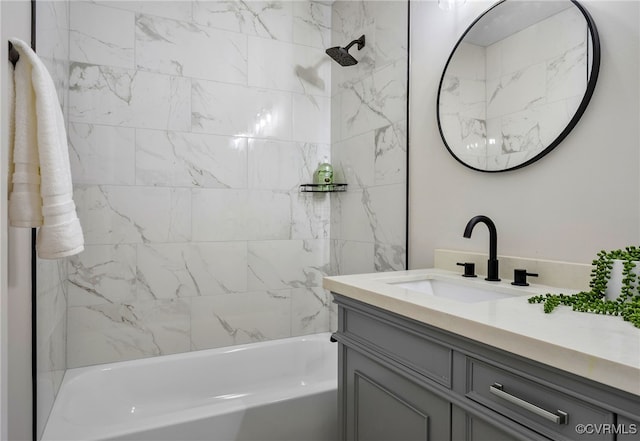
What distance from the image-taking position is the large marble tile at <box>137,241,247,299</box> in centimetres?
212

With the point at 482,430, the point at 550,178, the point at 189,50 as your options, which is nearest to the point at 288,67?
the point at 189,50

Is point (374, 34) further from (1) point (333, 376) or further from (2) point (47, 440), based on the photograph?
(2) point (47, 440)

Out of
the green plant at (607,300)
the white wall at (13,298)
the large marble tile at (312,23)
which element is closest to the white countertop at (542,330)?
the green plant at (607,300)

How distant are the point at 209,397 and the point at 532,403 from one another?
1.83 m

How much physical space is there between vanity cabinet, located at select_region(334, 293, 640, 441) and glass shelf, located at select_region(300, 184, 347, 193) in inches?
45.9

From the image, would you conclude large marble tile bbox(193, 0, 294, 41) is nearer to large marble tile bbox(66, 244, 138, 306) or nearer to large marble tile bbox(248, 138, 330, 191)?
large marble tile bbox(248, 138, 330, 191)

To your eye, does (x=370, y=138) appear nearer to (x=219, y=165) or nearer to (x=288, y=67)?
(x=288, y=67)

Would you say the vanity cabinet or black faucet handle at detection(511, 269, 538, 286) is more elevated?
black faucet handle at detection(511, 269, 538, 286)

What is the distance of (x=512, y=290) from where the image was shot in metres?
1.20

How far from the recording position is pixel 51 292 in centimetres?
153

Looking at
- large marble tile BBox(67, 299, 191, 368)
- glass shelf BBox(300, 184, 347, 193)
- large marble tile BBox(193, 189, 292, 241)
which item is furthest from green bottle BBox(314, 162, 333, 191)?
large marble tile BBox(67, 299, 191, 368)

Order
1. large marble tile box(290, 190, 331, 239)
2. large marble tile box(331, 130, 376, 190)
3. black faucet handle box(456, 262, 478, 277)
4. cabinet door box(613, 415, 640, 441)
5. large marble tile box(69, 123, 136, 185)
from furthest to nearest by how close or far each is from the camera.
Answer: large marble tile box(290, 190, 331, 239)
large marble tile box(331, 130, 376, 190)
large marble tile box(69, 123, 136, 185)
black faucet handle box(456, 262, 478, 277)
cabinet door box(613, 415, 640, 441)

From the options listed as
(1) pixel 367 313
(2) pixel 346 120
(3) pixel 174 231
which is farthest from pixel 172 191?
(1) pixel 367 313

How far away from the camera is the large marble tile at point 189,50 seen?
2.10 m
